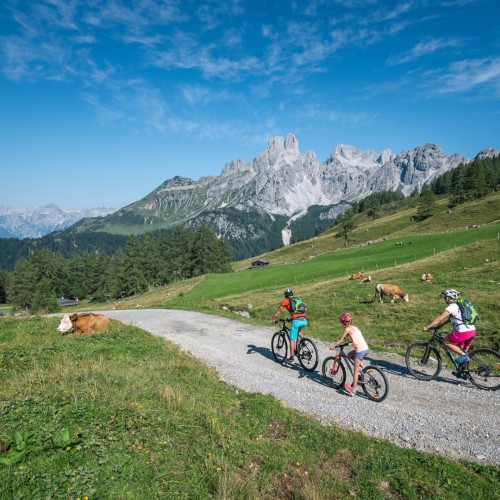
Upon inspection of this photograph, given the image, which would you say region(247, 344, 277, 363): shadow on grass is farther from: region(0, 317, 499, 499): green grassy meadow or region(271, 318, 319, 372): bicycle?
region(0, 317, 499, 499): green grassy meadow

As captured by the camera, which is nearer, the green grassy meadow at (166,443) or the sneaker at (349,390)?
the green grassy meadow at (166,443)

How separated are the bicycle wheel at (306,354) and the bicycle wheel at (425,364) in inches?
150

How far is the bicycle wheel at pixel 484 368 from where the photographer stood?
1142cm

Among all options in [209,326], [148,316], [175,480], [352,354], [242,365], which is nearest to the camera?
[175,480]

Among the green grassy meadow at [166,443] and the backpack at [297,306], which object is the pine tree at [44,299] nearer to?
the green grassy meadow at [166,443]

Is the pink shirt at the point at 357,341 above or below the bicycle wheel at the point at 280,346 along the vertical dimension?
above

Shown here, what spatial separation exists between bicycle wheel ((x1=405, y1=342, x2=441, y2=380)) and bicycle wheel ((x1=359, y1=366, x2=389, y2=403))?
2459 millimetres

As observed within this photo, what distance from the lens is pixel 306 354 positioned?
46.1ft

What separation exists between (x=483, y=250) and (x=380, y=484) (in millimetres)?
38724

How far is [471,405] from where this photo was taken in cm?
1021

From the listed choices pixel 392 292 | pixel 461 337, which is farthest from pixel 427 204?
pixel 461 337

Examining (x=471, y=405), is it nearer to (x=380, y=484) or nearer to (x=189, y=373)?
(x=380, y=484)

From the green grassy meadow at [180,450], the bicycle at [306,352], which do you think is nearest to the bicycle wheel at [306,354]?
the bicycle at [306,352]

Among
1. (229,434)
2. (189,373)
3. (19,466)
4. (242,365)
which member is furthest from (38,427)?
(242,365)
